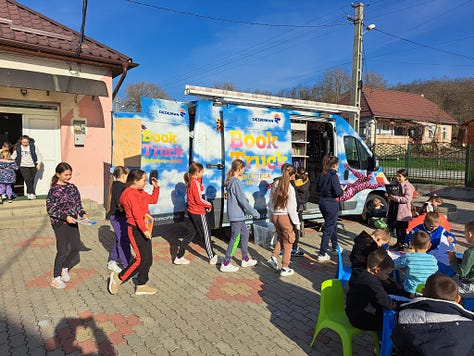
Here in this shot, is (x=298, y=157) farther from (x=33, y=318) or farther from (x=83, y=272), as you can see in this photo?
(x=33, y=318)

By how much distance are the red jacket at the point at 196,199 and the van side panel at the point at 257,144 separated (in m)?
1.00

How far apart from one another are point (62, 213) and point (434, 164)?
15.5 metres

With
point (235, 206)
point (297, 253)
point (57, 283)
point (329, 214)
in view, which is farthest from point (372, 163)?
point (57, 283)

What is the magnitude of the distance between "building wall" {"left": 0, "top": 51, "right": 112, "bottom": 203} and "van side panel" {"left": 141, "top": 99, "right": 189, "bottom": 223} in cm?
445

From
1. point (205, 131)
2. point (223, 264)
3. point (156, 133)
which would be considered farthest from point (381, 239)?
point (156, 133)

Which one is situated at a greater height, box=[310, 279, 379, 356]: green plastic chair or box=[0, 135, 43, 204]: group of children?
box=[0, 135, 43, 204]: group of children

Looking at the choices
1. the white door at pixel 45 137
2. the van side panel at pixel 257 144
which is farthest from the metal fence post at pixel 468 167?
the white door at pixel 45 137

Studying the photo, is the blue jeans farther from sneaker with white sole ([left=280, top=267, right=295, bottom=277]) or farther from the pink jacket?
the pink jacket

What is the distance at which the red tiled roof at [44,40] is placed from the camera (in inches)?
314

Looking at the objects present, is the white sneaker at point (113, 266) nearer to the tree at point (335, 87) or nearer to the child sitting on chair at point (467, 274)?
the child sitting on chair at point (467, 274)

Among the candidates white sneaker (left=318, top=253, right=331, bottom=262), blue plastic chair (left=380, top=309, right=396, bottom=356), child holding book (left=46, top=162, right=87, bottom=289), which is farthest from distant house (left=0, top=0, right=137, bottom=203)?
blue plastic chair (left=380, top=309, right=396, bottom=356)

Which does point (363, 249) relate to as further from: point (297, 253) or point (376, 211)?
point (376, 211)

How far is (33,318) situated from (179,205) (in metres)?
2.76

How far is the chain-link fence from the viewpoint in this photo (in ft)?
46.3
